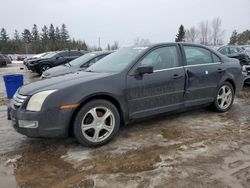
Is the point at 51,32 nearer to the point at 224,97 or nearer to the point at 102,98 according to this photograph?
the point at 224,97

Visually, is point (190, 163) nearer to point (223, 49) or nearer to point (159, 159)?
point (159, 159)

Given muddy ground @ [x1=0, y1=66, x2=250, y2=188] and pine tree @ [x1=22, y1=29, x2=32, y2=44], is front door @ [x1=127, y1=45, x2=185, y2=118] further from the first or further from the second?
pine tree @ [x1=22, y1=29, x2=32, y2=44]

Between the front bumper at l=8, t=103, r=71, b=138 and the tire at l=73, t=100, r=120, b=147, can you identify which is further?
the tire at l=73, t=100, r=120, b=147

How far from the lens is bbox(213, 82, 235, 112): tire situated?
5.55 metres

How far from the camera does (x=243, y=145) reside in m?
3.91

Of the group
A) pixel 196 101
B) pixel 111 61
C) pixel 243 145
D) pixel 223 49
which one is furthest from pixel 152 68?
pixel 223 49

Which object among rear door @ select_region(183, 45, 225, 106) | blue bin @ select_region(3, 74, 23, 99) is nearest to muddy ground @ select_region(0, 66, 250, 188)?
rear door @ select_region(183, 45, 225, 106)

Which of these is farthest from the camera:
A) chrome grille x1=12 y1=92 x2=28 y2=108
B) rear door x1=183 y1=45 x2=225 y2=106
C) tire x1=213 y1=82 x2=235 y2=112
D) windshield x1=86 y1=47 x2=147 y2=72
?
tire x1=213 y1=82 x2=235 y2=112

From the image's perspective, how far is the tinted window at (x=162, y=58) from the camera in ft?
15.1

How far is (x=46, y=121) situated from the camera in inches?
141

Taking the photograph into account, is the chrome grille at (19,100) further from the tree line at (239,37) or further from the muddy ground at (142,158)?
the tree line at (239,37)

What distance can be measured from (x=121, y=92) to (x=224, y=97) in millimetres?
2683

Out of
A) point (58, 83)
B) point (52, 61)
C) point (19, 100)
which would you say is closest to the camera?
point (19, 100)

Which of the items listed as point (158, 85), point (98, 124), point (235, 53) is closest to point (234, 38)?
point (235, 53)
